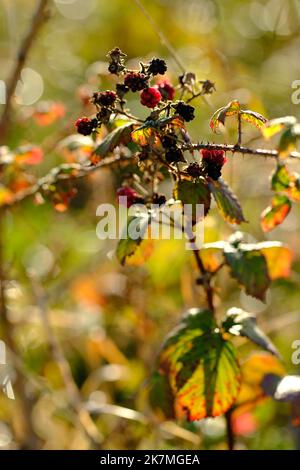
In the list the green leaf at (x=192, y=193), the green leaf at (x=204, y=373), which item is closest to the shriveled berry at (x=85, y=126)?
the green leaf at (x=192, y=193)

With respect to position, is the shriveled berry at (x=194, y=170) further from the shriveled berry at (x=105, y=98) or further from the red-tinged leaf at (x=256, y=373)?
the red-tinged leaf at (x=256, y=373)

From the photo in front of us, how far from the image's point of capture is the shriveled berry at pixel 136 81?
2.99 feet

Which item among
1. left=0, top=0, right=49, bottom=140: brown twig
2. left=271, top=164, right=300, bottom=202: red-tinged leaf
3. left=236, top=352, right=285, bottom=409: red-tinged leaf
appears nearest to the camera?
left=271, top=164, right=300, bottom=202: red-tinged leaf

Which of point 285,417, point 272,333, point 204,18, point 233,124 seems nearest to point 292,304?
point 272,333

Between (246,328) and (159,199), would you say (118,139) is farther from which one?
(246,328)

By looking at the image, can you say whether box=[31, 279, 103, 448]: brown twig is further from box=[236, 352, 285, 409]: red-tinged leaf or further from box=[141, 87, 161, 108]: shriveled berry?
box=[141, 87, 161, 108]: shriveled berry

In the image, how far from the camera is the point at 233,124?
1496mm

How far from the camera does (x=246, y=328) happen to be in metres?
1.05

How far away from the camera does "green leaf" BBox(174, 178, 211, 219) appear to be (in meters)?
0.92

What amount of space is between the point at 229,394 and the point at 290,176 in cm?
34

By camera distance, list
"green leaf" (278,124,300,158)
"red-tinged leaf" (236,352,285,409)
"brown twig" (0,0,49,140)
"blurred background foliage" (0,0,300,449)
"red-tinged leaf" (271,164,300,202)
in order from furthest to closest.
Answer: "blurred background foliage" (0,0,300,449) → "brown twig" (0,0,49,140) → "red-tinged leaf" (236,352,285,409) → "red-tinged leaf" (271,164,300,202) → "green leaf" (278,124,300,158)

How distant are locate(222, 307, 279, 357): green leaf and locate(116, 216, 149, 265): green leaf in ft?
0.66

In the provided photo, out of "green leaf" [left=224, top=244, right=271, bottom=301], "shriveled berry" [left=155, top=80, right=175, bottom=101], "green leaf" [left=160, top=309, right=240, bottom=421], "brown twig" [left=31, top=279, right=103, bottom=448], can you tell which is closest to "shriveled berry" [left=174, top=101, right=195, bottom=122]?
"shriveled berry" [left=155, top=80, right=175, bottom=101]

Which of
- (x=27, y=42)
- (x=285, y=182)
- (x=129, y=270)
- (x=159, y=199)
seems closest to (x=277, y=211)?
(x=285, y=182)
